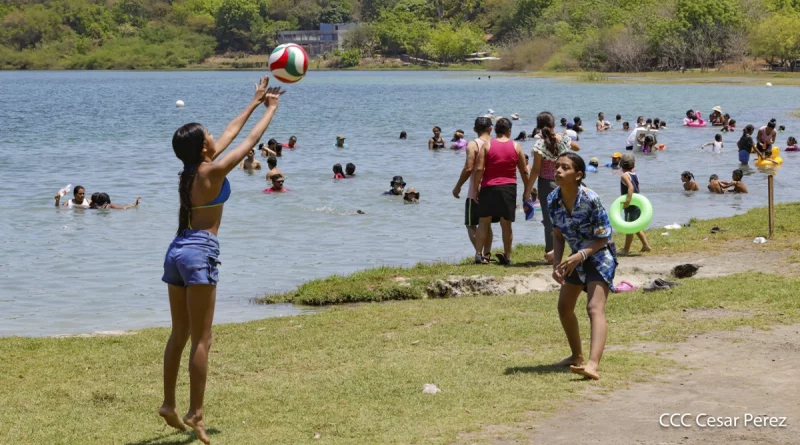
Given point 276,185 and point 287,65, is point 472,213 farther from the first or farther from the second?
point 276,185

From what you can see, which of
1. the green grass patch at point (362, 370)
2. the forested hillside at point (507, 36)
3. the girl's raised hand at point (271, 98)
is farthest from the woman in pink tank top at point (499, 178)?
the forested hillside at point (507, 36)

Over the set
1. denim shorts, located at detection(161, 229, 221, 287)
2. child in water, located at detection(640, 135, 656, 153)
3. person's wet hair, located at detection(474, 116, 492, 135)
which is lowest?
child in water, located at detection(640, 135, 656, 153)

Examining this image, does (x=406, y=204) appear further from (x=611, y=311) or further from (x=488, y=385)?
(x=488, y=385)

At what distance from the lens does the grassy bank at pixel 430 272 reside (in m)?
11.8

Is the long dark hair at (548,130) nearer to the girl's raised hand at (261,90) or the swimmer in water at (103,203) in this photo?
the girl's raised hand at (261,90)

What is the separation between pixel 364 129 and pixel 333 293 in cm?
3236

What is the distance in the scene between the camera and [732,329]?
8.45m

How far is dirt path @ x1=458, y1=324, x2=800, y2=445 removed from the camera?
6.03 meters

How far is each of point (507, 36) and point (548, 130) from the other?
167m

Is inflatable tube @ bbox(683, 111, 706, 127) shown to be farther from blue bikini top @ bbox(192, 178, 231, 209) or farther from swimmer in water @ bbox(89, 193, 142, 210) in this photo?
blue bikini top @ bbox(192, 178, 231, 209)

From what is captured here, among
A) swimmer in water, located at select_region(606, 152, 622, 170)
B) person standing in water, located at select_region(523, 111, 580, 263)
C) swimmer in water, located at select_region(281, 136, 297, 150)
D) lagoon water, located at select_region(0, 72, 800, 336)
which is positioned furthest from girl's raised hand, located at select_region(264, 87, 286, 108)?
swimmer in water, located at select_region(281, 136, 297, 150)

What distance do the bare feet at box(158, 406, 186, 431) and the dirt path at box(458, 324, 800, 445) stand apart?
64.9 inches

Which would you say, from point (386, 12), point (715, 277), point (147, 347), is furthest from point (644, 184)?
point (386, 12)

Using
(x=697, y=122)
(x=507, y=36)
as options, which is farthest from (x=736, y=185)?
(x=507, y=36)
